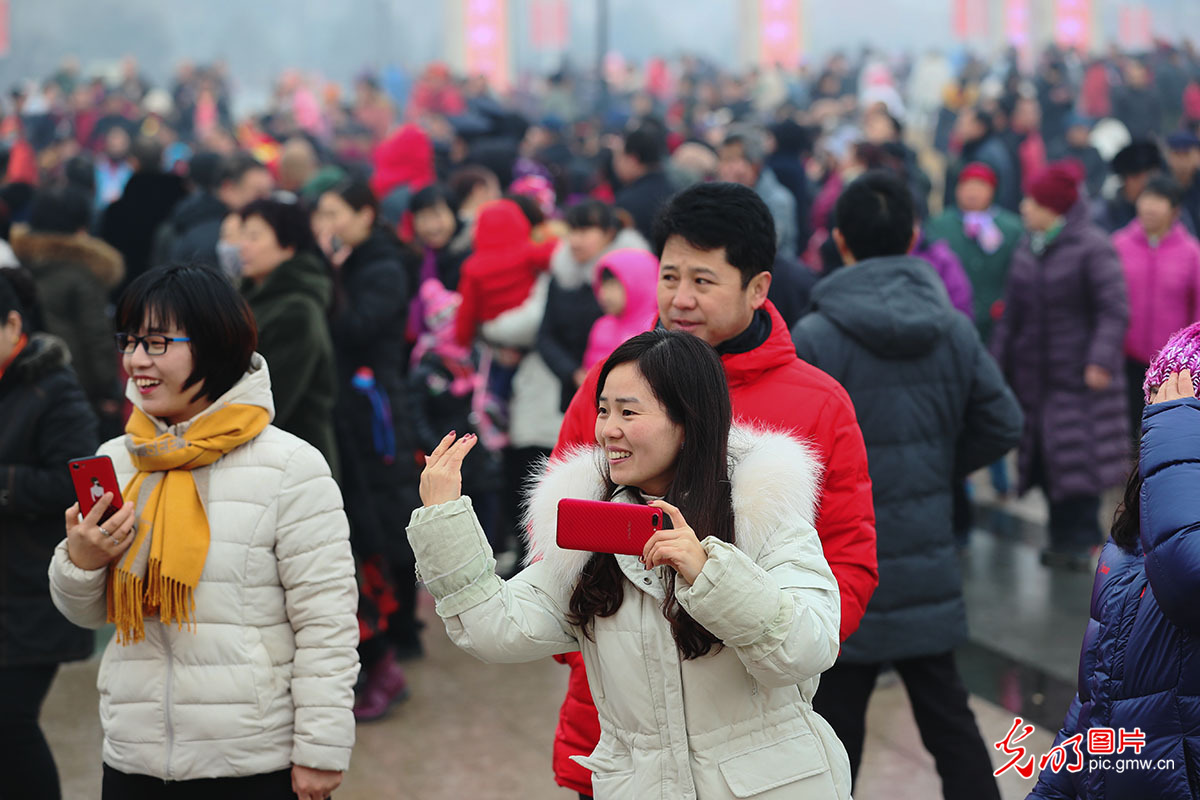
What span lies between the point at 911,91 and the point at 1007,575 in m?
20.3

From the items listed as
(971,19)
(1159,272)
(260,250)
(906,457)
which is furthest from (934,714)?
(971,19)

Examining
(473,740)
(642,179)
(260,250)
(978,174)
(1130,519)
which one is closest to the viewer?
(1130,519)

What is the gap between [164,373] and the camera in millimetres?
3057

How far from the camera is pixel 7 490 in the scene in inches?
147

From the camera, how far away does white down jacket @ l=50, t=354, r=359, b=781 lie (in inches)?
116

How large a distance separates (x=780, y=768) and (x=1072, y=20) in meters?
34.9

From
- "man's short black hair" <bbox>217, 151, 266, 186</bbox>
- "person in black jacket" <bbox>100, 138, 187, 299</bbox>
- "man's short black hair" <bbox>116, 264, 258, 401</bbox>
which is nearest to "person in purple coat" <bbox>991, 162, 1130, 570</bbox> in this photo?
"man's short black hair" <bbox>217, 151, 266, 186</bbox>

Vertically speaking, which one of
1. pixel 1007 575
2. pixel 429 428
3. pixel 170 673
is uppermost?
pixel 170 673

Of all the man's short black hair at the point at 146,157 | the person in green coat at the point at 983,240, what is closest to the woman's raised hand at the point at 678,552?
the person in green coat at the point at 983,240

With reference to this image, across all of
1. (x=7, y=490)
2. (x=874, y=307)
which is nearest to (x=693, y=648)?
(x=874, y=307)

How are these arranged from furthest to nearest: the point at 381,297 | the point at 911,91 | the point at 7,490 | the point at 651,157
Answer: the point at 911,91, the point at 651,157, the point at 381,297, the point at 7,490

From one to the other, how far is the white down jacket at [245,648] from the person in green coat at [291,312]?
1.47 m

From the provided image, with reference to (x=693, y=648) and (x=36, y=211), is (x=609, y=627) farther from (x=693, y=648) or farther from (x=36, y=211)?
(x=36, y=211)

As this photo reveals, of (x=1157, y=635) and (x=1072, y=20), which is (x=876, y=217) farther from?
(x=1072, y=20)
